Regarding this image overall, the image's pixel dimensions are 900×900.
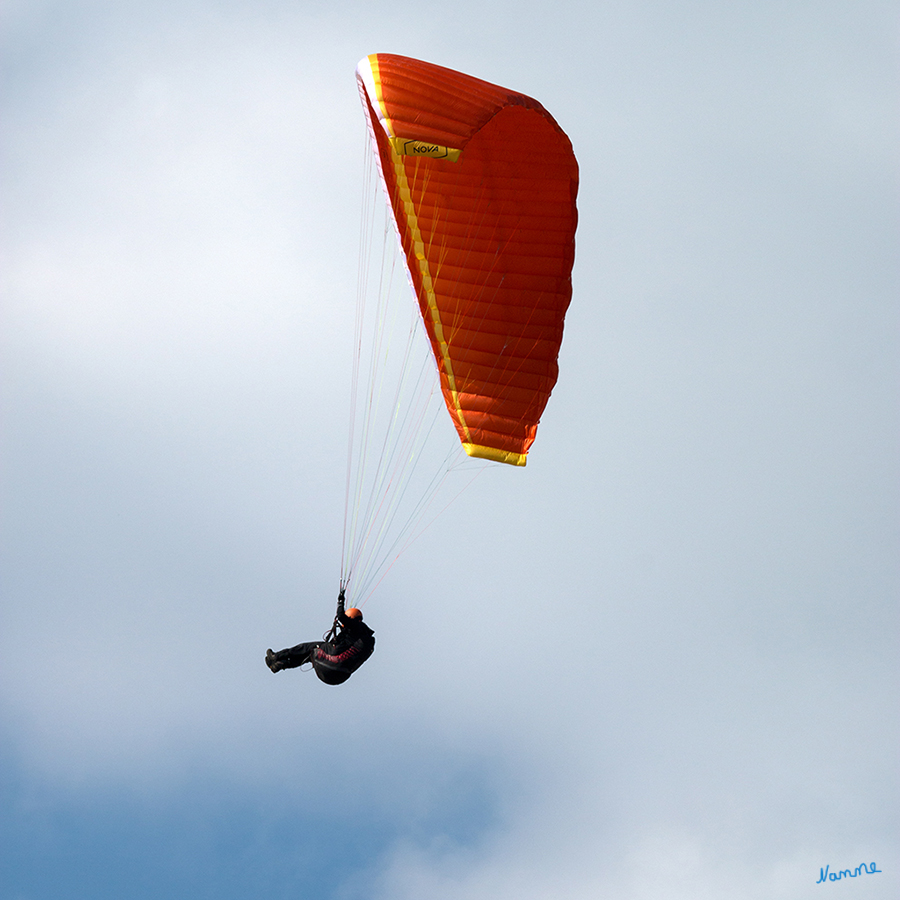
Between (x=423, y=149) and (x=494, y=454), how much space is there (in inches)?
195

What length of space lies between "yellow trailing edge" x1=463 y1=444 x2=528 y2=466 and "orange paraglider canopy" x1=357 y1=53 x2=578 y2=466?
14mm

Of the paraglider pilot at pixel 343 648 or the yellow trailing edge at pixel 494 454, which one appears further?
the yellow trailing edge at pixel 494 454

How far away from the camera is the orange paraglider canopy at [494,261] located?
70.6 feet

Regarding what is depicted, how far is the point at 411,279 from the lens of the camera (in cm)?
2175

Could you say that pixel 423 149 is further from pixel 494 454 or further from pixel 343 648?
pixel 343 648

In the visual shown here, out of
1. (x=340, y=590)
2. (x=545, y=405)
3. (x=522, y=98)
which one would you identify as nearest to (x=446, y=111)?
(x=522, y=98)

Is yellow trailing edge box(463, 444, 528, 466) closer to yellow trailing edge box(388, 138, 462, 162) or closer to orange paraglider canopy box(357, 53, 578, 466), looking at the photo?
orange paraglider canopy box(357, 53, 578, 466)

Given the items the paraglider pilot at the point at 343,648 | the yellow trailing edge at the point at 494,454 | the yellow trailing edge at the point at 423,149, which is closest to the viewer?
the yellow trailing edge at the point at 423,149

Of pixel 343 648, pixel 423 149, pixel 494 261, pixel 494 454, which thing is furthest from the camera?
pixel 494 454

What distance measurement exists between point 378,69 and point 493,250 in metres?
3.17

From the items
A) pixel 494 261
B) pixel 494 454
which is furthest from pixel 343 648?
pixel 494 261

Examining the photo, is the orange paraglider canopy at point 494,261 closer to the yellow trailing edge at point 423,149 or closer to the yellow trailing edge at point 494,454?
the yellow trailing edge at point 494,454

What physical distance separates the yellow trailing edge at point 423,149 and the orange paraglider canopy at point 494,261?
179 cm

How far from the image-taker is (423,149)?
62.6 feet
